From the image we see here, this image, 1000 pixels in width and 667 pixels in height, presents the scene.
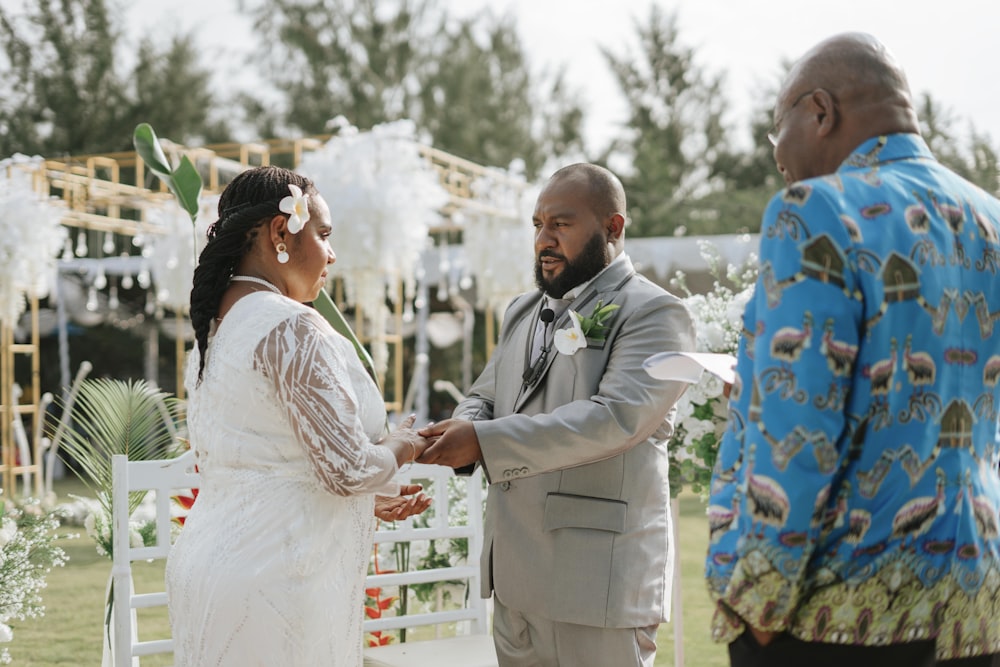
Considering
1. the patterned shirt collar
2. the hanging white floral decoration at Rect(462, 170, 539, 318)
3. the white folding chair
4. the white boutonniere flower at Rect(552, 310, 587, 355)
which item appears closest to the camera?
the patterned shirt collar

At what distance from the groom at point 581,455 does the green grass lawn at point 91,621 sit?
3.28 m

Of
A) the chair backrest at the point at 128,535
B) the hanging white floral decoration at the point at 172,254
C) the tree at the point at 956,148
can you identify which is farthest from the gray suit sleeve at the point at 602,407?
the tree at the point at 956,148

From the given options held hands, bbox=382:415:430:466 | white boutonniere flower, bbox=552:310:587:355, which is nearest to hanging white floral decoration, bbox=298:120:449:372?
white boutonniere flower, bbox=552:310:587:355

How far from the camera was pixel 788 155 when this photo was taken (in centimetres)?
202

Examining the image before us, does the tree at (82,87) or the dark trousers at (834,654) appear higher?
the tree at (82,87)

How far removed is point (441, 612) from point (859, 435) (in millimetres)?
2750

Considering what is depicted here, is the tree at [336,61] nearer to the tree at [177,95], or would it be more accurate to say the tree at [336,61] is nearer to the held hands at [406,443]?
the tree at [177,95]

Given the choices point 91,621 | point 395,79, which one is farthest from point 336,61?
point 91,621

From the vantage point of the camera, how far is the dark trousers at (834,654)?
1851 mm

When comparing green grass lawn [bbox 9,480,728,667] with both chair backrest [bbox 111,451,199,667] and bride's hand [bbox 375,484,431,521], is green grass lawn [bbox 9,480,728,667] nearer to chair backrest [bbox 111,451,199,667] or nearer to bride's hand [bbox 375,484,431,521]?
chair backrest [bbox 111,451,199,667]

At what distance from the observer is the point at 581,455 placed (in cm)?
306

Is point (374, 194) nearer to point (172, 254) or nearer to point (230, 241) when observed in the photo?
point (172, 254)

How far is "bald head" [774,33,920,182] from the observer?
1966mm

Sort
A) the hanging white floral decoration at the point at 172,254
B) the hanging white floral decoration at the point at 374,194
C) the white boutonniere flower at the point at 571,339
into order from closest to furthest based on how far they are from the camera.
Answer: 1. the white boutonniere flower at the point at 571,339
2. the hanging white floral decoration at the point at 374,194
3. the hanging white floral decoration at the point at 172,254
